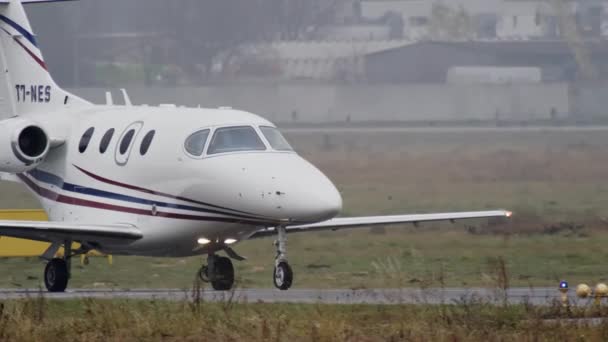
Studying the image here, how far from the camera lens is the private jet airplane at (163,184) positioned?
19562 mm

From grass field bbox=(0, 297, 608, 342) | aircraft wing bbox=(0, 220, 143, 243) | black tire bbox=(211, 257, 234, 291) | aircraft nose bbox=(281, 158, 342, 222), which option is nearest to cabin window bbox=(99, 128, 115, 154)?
aircraft wing bbox=(0, 220, 143, 243)

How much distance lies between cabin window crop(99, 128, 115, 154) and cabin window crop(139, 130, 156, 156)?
84 centimetres

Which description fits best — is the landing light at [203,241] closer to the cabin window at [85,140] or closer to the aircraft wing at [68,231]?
the aircraft wing at [68,231]

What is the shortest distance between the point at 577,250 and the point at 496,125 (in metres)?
36.5

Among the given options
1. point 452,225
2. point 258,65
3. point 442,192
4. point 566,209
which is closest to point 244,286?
point 452,225

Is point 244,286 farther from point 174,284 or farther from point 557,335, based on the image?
point 557,335

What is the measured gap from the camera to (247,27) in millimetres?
61000

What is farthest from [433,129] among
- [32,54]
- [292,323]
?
[292,323]

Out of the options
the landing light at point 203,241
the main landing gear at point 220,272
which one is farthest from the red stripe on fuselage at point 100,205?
the main landing gear at point 220,272

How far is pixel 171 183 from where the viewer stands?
2070 cm

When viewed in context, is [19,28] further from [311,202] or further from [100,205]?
[311,202]

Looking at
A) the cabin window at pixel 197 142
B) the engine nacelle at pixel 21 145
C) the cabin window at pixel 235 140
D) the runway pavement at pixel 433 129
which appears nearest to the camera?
the cabin window at pixel 235 140

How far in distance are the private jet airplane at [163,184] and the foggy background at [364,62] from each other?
120 ft

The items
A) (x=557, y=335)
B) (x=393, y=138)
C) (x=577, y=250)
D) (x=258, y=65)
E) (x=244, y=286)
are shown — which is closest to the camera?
(x=557, y=335)
